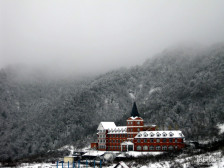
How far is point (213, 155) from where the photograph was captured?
7506 cm

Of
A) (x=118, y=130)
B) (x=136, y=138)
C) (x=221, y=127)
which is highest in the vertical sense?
(x=221, y=127)

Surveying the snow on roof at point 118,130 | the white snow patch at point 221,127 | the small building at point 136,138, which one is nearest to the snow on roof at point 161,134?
the small building at point 136,138

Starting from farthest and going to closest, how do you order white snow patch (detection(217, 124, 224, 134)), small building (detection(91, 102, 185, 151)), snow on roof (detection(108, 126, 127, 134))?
white snow patch (detection(217, 124, 224, 134)), snow on roof (detection(108, 126, 127, 134)), small building (detection(91, 102, 185, 151))

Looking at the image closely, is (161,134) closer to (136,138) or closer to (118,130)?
(136,138)

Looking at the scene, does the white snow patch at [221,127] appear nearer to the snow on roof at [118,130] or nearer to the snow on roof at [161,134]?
the snow on roof at [161,134]

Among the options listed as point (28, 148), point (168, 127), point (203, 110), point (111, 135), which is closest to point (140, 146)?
point (111, 135)

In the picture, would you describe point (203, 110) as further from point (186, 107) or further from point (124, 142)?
point (124, 142)

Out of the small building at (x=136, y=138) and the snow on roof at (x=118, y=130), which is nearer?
the small building at (x=136, y=138)

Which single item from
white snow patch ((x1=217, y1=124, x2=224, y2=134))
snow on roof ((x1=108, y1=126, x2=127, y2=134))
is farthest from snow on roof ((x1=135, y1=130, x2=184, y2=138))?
white snow patch ((x1=217, y1=124, x2=224, y2=134))

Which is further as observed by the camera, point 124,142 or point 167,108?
point 167,108

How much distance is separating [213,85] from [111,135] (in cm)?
8492

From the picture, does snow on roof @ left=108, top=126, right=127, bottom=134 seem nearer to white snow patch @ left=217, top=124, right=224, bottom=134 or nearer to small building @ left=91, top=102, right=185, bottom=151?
small building @ left=91, top=102, right=185, bottom=151

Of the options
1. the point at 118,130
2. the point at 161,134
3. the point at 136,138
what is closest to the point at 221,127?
the point at 161,134

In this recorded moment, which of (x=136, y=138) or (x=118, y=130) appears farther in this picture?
(x=118, y=130)
